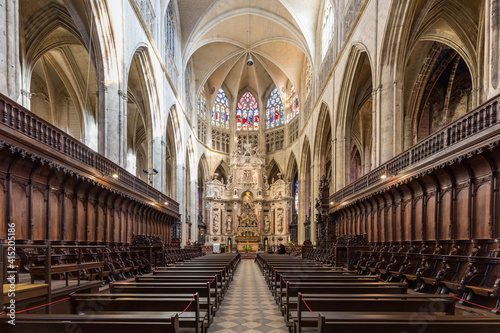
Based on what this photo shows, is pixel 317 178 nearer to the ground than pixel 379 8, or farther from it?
nearer to the ground

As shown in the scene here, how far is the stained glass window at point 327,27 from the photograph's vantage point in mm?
23484

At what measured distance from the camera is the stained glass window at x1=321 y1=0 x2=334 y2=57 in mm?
23484

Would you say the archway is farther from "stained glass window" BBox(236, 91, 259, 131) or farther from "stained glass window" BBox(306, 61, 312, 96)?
"stained glass window" BBox(236, 91, 259, 131)

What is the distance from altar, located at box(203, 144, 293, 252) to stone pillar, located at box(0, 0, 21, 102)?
30163 mm

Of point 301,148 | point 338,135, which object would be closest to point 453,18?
point 338,135

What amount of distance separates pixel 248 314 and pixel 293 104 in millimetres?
32758

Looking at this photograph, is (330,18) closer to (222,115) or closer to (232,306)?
(222,115)

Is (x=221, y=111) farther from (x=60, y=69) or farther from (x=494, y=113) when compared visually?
(x=494, y=113)

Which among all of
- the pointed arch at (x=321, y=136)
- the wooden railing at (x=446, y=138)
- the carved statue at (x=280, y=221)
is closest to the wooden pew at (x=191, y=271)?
the wooden railing at (x=446, y=138)

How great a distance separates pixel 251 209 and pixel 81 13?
27248 mm

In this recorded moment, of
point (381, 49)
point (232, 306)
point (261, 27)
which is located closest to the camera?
point (232, 306)

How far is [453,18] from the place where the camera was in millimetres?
15617

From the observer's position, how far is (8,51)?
7184 mm

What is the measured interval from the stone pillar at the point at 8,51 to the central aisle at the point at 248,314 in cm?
616
